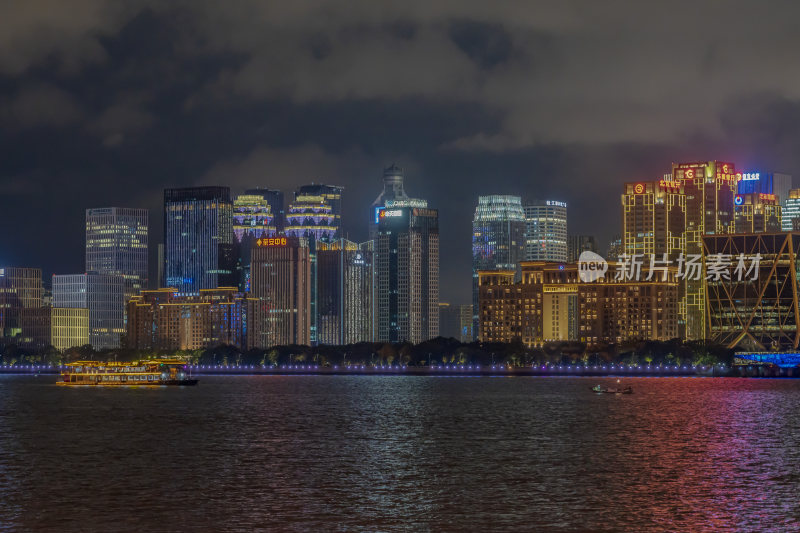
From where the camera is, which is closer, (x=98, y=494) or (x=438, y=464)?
(x=98, y=494)

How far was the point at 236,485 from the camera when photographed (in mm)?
98375

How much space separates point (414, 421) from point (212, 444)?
4111cm

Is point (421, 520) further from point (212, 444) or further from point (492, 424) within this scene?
point (492, 424)

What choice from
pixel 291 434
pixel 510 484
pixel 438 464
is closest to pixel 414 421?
pixel 291 434

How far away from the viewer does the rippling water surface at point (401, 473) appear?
271 feet

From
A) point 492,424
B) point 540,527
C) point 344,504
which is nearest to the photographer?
point 540,527

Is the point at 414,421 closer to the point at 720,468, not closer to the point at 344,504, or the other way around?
the point at 720,468

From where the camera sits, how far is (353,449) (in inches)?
5002

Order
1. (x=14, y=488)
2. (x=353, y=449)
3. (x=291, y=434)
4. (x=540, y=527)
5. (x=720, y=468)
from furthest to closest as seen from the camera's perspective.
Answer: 1. (x=291, y=434)
2. (x=353, y=449)
3. (x=720, y=468)
4. (x=14, y=488)
5. (x=540, y=527)

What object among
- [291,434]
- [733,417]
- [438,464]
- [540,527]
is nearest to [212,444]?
[291,434]

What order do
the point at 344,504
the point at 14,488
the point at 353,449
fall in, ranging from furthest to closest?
1. the point at 353,449
2. the point at 14,488
3. the point at 344,504

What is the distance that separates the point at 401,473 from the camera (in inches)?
4208

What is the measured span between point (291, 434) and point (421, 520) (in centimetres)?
6464

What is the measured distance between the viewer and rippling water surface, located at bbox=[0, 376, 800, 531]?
8256cm
